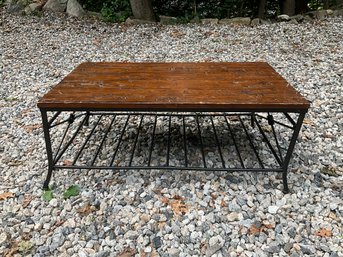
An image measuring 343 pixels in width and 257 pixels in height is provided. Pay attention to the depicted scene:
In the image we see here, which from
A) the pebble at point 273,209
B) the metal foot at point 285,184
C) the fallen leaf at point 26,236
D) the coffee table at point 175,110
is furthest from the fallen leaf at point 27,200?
the metal foot at point 285,184

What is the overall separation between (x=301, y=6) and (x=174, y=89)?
673 cm

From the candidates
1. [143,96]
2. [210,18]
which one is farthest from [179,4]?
[143,96]

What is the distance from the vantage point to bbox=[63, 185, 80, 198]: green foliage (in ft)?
6.31

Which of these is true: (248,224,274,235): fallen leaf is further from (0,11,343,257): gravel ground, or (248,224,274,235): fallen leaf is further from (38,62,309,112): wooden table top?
(38,62,309,112): wooden table top

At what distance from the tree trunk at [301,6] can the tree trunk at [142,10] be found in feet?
11.8

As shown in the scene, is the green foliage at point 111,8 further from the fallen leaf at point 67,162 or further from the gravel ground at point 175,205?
the fallen leaf at point 67,162

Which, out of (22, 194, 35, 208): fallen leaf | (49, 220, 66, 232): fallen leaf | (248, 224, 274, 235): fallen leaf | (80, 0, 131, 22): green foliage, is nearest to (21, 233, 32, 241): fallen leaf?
(49, 220, 66, 232): fallen leaf

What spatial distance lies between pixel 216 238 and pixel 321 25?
16.1 ft

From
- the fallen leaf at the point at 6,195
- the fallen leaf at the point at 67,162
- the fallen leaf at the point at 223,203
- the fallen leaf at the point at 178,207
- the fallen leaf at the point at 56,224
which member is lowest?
the fallen leaf at the point at 67,162

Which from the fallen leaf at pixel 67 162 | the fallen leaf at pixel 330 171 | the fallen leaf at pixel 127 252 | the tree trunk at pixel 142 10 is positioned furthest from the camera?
the tree trunk at pixel 142 10

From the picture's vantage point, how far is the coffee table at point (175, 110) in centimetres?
169

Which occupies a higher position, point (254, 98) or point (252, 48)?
point (254, 98)

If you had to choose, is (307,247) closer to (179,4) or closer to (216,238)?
(216,238)

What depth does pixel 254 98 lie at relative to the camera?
1.73m
